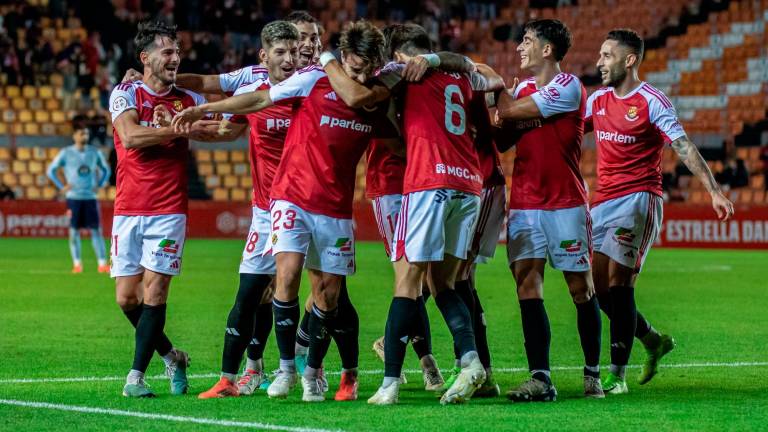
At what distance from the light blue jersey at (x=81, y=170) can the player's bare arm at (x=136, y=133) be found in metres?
12.0

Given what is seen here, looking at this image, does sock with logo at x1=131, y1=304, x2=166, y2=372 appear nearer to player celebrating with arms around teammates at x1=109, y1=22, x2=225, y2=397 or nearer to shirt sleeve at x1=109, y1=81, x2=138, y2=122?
player celebrating with arms around teammates at x1=109, y1=22, x2=225, y2=397

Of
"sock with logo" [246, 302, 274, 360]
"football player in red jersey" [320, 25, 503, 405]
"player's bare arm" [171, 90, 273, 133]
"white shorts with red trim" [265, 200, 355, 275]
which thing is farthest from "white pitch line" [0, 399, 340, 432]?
"player's bare arm" [171, 90, 273, 133]

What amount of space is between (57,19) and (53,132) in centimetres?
356

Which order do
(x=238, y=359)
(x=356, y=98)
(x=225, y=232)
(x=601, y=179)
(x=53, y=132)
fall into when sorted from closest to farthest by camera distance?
(x=356, y=98) → (x=238, y=359) → (x=601, y=179) → (x=225, y=232) → (x=53, y=132)

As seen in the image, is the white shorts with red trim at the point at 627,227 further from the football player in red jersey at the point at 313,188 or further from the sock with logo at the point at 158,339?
the sock with logo at the point at 158,339

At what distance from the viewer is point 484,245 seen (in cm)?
815

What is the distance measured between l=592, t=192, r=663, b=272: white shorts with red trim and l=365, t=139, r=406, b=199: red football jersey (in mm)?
1413

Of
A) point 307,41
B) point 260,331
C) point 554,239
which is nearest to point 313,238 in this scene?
point 260,331

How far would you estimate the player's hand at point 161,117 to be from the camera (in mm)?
7766

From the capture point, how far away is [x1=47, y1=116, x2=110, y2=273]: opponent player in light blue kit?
1933 cm

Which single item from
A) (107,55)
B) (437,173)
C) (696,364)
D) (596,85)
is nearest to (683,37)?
(596,85)

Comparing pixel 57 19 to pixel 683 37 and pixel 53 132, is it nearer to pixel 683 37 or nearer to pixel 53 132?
pixel 53 132

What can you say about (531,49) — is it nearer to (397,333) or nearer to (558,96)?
(558,96)

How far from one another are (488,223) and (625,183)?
102cm
